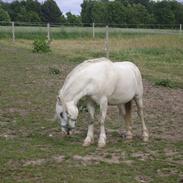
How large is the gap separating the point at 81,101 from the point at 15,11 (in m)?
68.3

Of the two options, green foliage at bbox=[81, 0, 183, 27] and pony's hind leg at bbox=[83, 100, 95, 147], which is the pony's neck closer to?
pony's hind leg at bbox=[83, 100, 95, 147]

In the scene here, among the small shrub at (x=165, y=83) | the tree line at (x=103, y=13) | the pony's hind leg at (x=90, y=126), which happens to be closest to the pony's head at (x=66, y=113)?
the pony's hind leg at (x=90, y=126)

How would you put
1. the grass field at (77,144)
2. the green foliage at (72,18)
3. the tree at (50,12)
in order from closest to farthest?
the grass field at (77,144)
the green foliage at (72,18)
the tree at (50,12)

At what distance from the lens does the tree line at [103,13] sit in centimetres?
6962

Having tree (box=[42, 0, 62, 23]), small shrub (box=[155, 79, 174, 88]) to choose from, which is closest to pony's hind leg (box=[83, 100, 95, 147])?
small shrub (box=[155, 79, 174, 88])

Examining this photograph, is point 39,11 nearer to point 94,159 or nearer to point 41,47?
point 41,47

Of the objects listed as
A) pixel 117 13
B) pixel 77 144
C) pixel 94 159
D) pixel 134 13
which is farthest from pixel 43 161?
pixel 117 13

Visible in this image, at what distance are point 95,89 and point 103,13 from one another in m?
64.1

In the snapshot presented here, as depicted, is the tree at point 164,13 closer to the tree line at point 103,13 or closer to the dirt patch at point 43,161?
the tree line at point 103,13

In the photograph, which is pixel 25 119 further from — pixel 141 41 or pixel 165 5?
pixel 165 5

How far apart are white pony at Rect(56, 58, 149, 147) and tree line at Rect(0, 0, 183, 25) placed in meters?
60.3

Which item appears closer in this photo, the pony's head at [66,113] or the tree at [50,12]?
the pony's head at [66,113]

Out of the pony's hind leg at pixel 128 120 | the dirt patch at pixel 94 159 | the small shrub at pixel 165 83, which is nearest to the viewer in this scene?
the dirt patch at pixel 94 159

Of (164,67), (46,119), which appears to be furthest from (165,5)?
(46,119)
